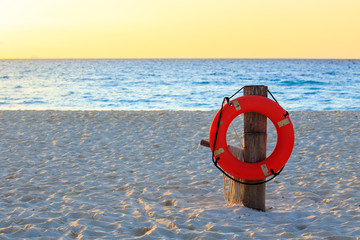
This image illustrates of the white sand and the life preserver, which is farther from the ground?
the life preserver

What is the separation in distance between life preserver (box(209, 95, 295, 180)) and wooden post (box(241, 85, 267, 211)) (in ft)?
0.18

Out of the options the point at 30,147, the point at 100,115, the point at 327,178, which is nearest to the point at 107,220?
the point at 327,178

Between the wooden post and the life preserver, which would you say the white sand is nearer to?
the wooden post

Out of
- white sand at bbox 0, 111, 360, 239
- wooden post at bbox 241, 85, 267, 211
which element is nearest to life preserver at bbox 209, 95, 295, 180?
wooden post at bbox 241, 85, 267, 211

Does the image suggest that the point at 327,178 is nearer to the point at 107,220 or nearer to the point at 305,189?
the point at 305,189

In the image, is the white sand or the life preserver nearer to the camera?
the white sand

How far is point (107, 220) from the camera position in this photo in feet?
8.46

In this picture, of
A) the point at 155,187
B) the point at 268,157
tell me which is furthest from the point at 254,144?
the point at 155,187

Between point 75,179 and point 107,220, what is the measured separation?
117 cm

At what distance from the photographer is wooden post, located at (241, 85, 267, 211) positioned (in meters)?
2.65

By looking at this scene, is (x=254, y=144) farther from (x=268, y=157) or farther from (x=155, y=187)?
(x=155, y=187)

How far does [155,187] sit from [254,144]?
116cm

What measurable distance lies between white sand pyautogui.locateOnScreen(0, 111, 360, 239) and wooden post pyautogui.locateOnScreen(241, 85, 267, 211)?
0.10m

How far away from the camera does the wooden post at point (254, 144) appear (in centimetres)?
265
